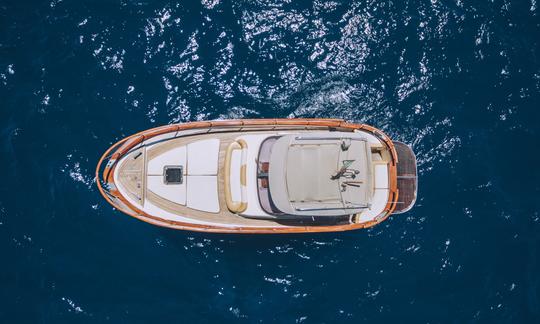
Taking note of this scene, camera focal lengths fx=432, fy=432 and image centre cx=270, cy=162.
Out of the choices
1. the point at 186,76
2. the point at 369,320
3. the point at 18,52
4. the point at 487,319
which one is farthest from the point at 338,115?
the point at 18,52

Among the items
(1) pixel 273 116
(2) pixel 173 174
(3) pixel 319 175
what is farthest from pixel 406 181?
(2) pixel 173 174

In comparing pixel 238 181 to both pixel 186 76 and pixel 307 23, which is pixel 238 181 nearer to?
Result: pixel 186 76

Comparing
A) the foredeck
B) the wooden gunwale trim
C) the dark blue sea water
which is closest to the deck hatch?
the foredeck

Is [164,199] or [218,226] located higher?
[164,199]

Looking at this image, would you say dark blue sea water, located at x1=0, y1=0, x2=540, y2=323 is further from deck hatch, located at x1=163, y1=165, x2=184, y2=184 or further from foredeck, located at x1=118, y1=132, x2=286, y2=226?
deck hatch, located at x1=163, y1=165, x2=184, y2=184

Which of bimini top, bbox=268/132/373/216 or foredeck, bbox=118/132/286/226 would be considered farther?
foredeck, bbox=118/132/286/226

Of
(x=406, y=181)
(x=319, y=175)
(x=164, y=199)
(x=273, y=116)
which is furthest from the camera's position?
(x=273, y=116)

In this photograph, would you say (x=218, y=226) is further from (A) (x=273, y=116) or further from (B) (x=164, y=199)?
(A) (x=273, y=116)
